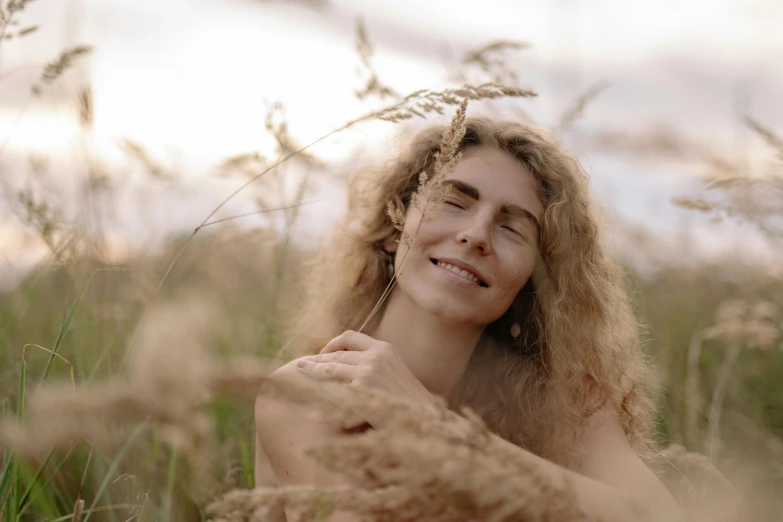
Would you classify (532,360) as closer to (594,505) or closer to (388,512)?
(594,505)

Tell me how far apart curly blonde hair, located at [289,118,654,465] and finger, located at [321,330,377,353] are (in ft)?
2.07

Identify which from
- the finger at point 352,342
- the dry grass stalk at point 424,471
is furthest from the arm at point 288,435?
the dry grass stalk at point 424,471

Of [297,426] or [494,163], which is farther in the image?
[494,163]

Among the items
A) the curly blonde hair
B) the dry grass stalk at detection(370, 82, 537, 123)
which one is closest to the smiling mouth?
the curly blonde hair

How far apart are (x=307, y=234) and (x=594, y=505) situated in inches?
72.8

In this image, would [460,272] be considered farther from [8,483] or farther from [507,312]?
[8,483]

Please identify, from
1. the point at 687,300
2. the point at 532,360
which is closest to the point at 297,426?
the point at 532,360

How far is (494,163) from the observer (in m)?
2.21

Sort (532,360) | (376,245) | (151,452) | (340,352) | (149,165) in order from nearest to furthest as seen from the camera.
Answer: (340,352), (151,452), (532,360), (376,245), (149,165)

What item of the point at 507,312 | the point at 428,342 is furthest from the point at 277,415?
the point at 507,312

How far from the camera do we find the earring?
7.83ft

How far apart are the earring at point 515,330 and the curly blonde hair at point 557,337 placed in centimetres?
1

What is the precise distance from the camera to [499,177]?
217 cm

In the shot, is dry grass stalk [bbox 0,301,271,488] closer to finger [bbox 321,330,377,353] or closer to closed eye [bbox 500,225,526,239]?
finger [bbox 321,330,377,353]
